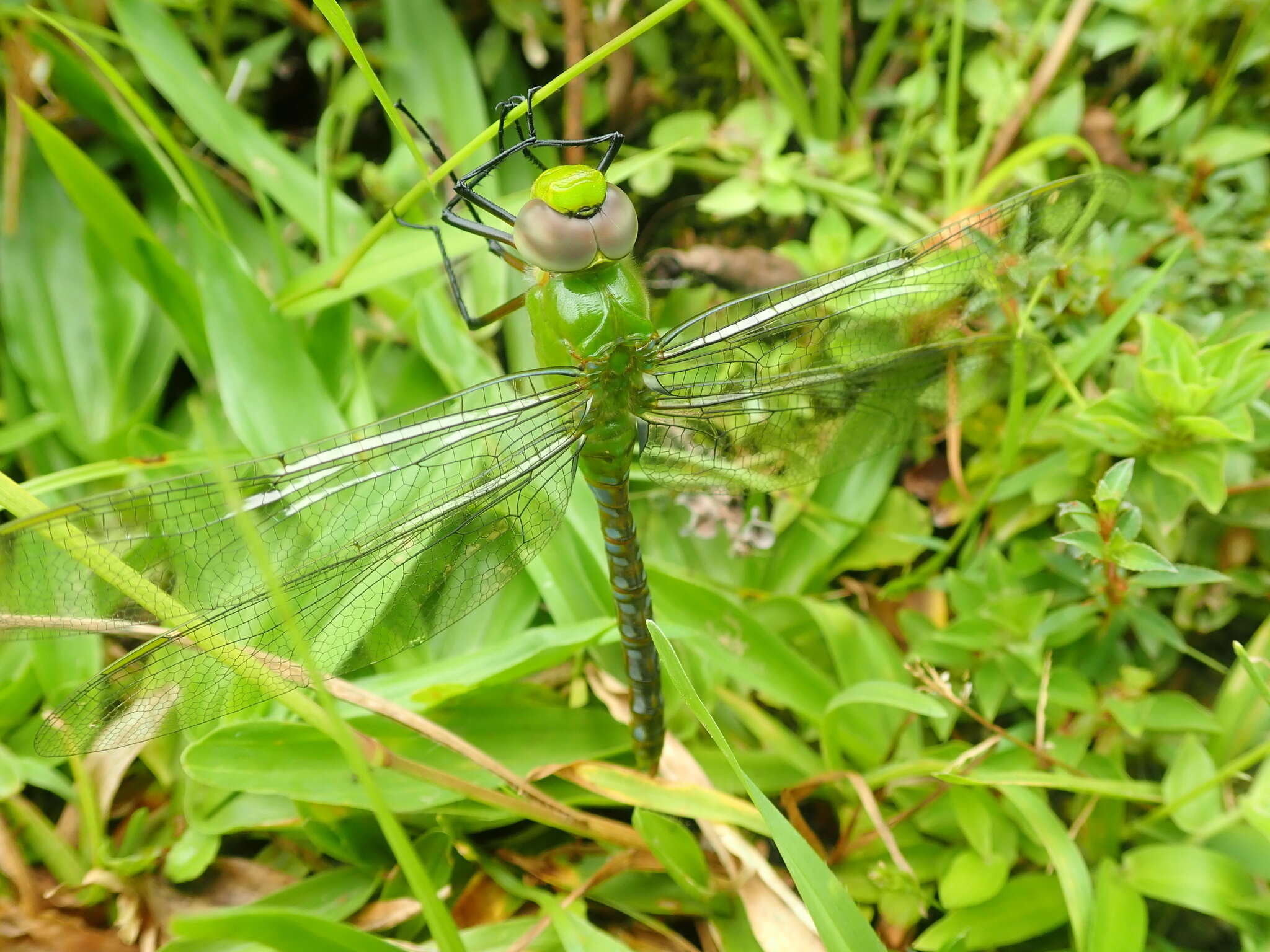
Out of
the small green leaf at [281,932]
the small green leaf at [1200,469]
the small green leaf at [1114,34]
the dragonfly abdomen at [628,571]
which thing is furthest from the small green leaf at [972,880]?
the small green leaf at [1114,34]

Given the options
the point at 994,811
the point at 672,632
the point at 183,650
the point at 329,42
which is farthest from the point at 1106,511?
the point at 329,42

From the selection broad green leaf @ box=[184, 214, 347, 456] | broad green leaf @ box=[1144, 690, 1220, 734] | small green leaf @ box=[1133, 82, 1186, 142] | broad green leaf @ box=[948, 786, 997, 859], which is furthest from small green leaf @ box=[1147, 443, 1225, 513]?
broad green leaf @ box=[184, 214, 347, 456]

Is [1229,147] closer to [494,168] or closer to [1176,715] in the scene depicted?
[1176,715]

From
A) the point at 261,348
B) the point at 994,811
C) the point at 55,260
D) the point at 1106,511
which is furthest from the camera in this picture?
the point at 55,260

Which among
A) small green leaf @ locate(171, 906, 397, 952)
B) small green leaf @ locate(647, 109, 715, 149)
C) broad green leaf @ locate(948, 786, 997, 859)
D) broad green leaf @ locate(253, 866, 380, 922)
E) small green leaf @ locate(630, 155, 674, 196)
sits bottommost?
broad green leaf @ locate(948, 786, 997, 859)

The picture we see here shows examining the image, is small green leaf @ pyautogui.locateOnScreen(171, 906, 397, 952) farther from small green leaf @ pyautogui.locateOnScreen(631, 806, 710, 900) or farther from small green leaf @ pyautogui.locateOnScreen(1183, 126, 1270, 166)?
small green leaf @ pyautogui.locateOnScreen(1183, 126, 1270, 166)

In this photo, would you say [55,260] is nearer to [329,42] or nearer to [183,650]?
[329,42]

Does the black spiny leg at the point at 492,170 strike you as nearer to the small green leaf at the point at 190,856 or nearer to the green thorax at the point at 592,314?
the green thorax at the point at 592,314
